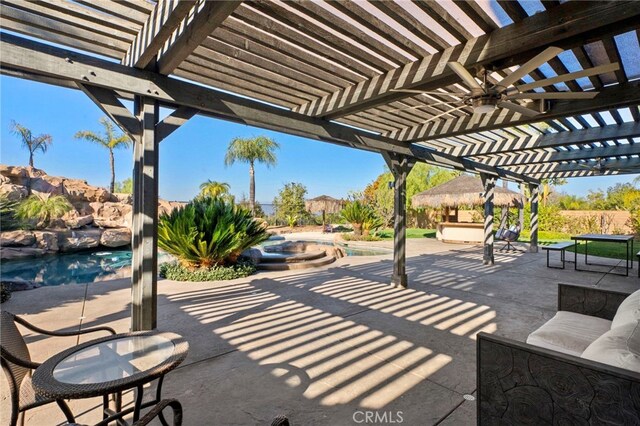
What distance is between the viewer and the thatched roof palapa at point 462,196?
14153 mm

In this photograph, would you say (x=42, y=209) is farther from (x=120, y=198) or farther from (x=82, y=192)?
(x=120, y=198)

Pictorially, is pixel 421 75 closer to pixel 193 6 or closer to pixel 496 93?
pixel 496 93

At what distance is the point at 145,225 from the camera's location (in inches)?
126

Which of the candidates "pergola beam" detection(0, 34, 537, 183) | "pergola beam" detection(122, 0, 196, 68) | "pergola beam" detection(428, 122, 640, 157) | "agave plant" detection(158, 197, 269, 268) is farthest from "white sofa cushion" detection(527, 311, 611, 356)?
"agave plant" detection(158, 197, 269, 268)

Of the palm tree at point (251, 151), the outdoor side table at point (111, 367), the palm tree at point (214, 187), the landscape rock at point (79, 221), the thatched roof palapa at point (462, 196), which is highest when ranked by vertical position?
the palm tree at point (251, 151)

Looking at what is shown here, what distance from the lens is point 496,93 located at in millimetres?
3080

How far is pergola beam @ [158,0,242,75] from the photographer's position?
Answer: 6.51 ft

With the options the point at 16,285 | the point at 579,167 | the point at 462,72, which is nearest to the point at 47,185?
the point at 16,285

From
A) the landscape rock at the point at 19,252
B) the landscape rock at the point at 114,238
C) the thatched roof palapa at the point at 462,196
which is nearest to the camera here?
the landscape rock at the point at 19,252

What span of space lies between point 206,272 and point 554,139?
748 cm

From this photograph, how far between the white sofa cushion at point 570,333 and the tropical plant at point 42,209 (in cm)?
1759

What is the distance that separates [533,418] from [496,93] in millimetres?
2830

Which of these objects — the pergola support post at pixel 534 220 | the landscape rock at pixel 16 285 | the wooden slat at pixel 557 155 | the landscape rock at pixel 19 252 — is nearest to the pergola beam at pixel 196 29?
the landscape rock at pixel 16 285

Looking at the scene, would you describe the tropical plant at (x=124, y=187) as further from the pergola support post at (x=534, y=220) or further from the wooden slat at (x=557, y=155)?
the pergola support post at (x=534, y=220)
